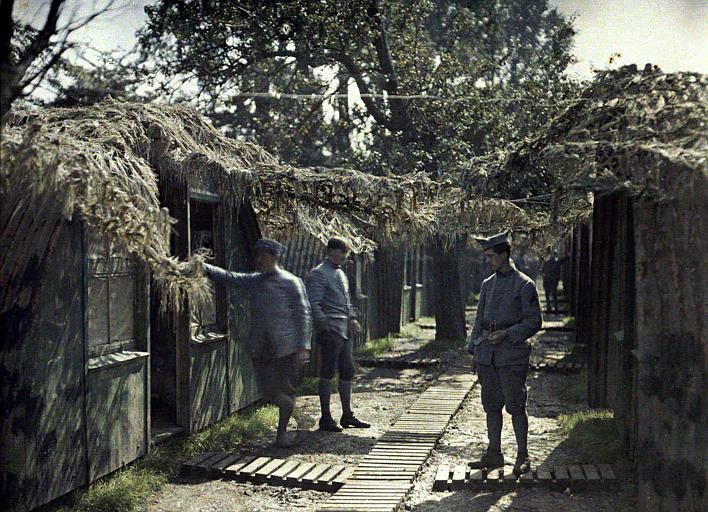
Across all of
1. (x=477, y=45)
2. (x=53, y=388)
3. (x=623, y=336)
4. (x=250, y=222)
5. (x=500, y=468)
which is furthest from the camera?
(x=477, y=45)

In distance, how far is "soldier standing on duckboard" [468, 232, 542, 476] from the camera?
6090 millimetres

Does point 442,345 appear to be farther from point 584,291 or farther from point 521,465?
point 521,465

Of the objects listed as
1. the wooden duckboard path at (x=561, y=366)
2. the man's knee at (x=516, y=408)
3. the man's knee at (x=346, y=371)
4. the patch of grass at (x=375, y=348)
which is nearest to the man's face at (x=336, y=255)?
the man's knee at (x=346, y=371)

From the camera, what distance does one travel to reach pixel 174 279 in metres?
4.87

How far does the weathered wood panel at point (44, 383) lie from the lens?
15.8ft

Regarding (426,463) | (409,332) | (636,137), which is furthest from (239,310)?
(409,332)

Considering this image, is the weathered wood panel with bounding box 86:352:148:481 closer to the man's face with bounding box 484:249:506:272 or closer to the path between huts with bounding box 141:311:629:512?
the path between huts with bounding box 141:311:629:512

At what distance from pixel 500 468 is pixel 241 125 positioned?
17.3 metres

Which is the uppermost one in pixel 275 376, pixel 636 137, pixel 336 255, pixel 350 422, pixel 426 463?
pixel 636 137

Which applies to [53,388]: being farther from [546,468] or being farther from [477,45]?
[477,45]

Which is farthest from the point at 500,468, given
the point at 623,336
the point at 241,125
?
the point at 241,125

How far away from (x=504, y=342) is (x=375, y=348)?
8.59 m

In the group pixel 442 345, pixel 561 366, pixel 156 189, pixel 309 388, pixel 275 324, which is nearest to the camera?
pixel 156 189

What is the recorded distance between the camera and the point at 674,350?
460 centimetres
